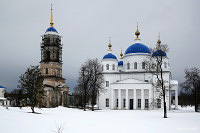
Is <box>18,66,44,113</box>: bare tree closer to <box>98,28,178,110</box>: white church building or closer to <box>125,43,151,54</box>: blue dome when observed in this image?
<box>98,28,178,110</box>: white church building

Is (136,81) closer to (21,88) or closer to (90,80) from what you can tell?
(90,80)

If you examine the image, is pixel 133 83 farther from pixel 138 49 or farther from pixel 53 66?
pixel 53 66

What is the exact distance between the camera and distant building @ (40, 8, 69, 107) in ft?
180

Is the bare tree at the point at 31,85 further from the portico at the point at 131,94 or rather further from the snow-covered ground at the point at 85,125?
the portico at the point at 131,94

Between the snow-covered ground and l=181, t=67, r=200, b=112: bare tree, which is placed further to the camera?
l=181, t=67, r=200, b=112: bare tree

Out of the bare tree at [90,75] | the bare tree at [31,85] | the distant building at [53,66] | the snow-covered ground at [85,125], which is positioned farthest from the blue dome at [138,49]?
the snow-covered ground at [85,125]

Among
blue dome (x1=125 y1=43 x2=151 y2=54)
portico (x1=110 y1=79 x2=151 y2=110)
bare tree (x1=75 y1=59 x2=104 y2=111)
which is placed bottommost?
portico (x1=110 y1=79 x2=151 y2=110)

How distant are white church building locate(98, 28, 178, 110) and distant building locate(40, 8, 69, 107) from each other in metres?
10.6

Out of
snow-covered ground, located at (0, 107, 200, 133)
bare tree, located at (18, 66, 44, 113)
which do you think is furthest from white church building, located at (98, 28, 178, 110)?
snow-covered ground, located at (0, 107, 200, 133)

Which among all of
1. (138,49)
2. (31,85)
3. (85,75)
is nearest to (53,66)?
(85,75)

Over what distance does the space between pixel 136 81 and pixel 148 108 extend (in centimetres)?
681

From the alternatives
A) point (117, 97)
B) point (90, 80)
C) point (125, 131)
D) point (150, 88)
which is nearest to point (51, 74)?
point (90, 80)

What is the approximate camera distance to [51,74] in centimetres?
5603

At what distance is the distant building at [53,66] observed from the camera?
180 feet
